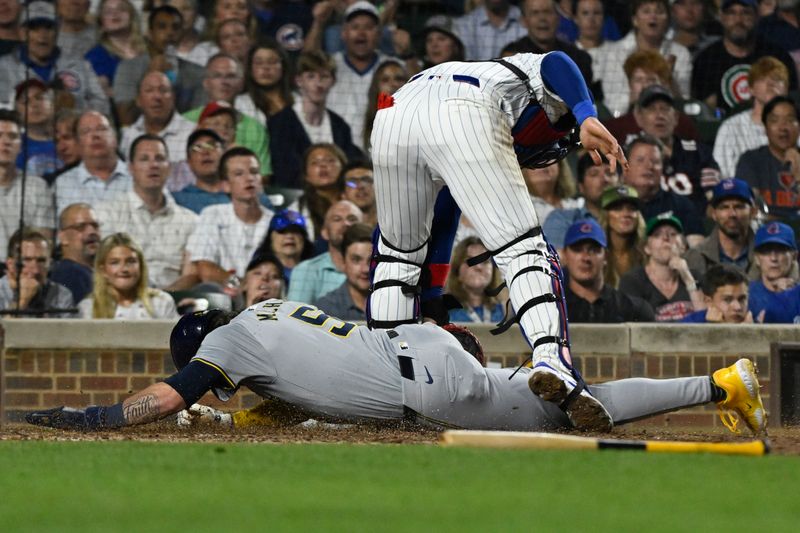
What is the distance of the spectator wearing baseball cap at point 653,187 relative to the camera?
30.3ft

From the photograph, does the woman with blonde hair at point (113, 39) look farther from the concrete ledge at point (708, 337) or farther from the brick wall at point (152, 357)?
the concrete ledge at point (708, 337)

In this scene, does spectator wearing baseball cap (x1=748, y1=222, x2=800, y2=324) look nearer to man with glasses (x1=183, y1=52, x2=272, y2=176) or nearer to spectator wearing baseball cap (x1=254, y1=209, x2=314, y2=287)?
spectator wearing baseball cap (x1=254, y1=209, x2=314, y2=287)

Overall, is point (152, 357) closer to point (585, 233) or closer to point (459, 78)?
point (585, 233)

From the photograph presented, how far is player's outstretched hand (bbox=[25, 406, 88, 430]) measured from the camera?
521 centimetres

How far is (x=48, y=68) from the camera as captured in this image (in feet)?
32.4

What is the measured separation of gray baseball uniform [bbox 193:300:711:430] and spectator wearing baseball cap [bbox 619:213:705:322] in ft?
11.5

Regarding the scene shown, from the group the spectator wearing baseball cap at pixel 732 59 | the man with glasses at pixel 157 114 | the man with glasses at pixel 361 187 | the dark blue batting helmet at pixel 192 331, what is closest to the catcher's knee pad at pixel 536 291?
the dark blue batting helmet at pixel 192 331

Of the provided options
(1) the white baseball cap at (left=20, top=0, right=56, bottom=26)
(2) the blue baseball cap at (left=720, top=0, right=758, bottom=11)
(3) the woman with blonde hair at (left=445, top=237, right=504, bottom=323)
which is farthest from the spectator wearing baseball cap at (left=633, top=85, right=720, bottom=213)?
(1) the white baseball cap at (left=20, top=0, right=56, bottom=26)

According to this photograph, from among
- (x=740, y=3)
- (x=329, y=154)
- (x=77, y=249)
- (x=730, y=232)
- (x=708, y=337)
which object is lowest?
(x=708, y=337)

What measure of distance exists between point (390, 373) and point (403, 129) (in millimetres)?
956

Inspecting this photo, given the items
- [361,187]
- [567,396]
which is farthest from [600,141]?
[361,187]

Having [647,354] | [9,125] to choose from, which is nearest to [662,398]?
[647,354]

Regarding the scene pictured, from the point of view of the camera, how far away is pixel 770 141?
9602mm

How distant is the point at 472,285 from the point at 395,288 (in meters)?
3.15
